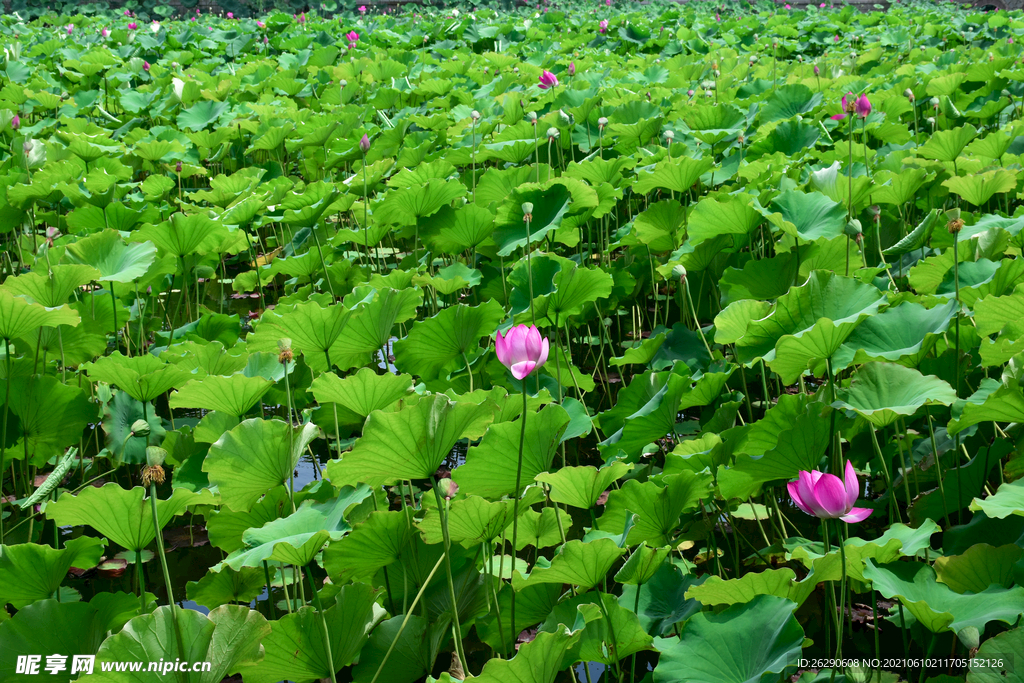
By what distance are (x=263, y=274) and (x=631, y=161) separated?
3.44 ft

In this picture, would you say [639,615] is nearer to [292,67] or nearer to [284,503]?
[284,503]

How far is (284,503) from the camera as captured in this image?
3.70 ft

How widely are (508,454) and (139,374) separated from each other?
29.0 inches

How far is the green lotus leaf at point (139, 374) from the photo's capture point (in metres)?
1.34

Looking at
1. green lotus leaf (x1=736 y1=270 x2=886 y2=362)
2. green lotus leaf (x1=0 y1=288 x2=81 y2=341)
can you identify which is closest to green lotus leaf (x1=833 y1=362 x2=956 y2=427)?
green lotus leaf (x1=736 y1=270 x2=886 y2=362)

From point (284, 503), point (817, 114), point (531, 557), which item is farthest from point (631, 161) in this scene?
point (284, 503)

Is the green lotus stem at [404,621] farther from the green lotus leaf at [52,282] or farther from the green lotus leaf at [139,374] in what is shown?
the green lotus leaf at [52,282]

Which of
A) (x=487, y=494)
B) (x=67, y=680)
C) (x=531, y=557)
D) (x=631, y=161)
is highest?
(x=631, y=161)

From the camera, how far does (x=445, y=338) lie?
149 cm

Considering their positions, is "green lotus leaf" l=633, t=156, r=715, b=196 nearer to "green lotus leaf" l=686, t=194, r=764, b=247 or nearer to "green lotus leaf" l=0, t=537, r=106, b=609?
"green lotus leaf" l=686, t=194, r=764, b=247

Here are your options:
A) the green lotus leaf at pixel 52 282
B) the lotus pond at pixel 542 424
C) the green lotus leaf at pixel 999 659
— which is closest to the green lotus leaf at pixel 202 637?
the lotus pond at pixel 542 424

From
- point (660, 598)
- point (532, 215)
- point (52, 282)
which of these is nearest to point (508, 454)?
point (660, 598)

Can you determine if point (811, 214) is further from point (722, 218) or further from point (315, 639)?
point (315, 639)

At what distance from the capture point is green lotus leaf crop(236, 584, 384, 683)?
35.3 inches
